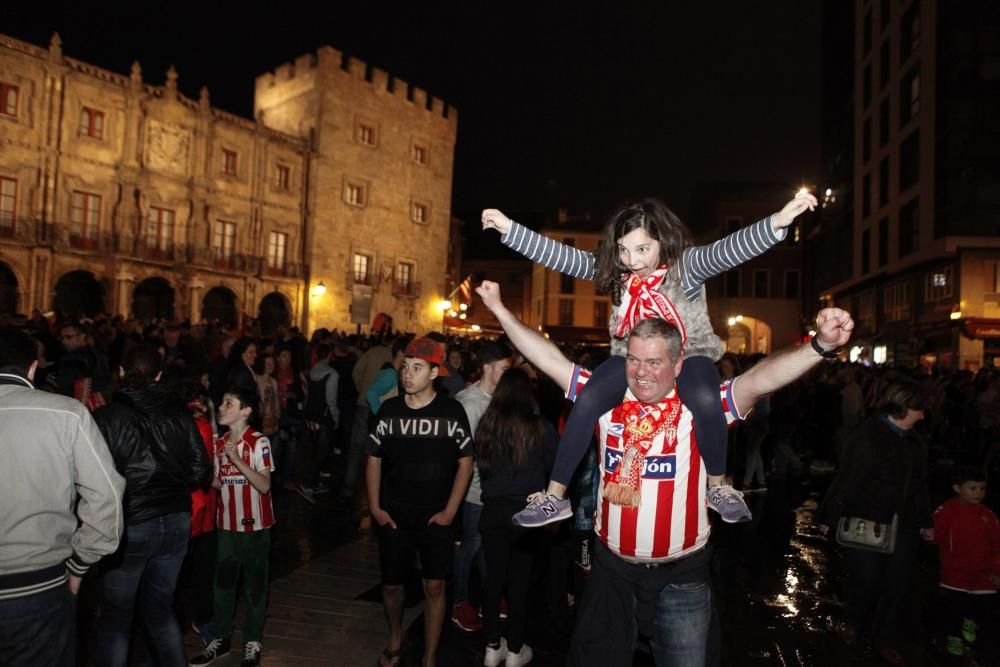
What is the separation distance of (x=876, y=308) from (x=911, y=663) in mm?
30807

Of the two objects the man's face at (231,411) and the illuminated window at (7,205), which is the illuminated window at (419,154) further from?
the man's face at (231,411)

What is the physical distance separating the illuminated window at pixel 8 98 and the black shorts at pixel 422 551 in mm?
25817

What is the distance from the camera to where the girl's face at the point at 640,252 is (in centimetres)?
295

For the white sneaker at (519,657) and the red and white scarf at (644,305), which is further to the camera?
the white sneaker at (519,657)

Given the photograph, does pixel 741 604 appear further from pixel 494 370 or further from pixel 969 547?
pixel 494 370

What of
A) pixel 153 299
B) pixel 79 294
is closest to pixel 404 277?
pixel 153 299

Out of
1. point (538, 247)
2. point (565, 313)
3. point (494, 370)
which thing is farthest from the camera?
point (565, 313)

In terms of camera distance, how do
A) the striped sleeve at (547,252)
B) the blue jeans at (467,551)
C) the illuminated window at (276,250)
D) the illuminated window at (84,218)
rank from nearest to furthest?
1. the striped sleeve at (547,252)
2. the blue jeans at (467,551)
3. the illuminated window at (84,218)
4. the illuminated window at (276,250)

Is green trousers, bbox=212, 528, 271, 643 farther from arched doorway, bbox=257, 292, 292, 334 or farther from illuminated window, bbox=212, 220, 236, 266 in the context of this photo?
arched doorway, bbox=257, 292, 292, 334

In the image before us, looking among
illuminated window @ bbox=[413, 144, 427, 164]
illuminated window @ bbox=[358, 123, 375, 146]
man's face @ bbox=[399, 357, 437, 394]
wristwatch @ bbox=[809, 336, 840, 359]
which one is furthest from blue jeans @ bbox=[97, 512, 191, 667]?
illuminated window @ bbox=[413, 144, 427, 164]

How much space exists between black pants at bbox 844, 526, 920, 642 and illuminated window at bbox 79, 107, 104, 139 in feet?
92.5

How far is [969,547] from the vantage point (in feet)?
16.5

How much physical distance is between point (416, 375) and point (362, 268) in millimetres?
30895

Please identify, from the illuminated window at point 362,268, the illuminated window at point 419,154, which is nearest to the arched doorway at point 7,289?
the illuminated window at point 362,268
